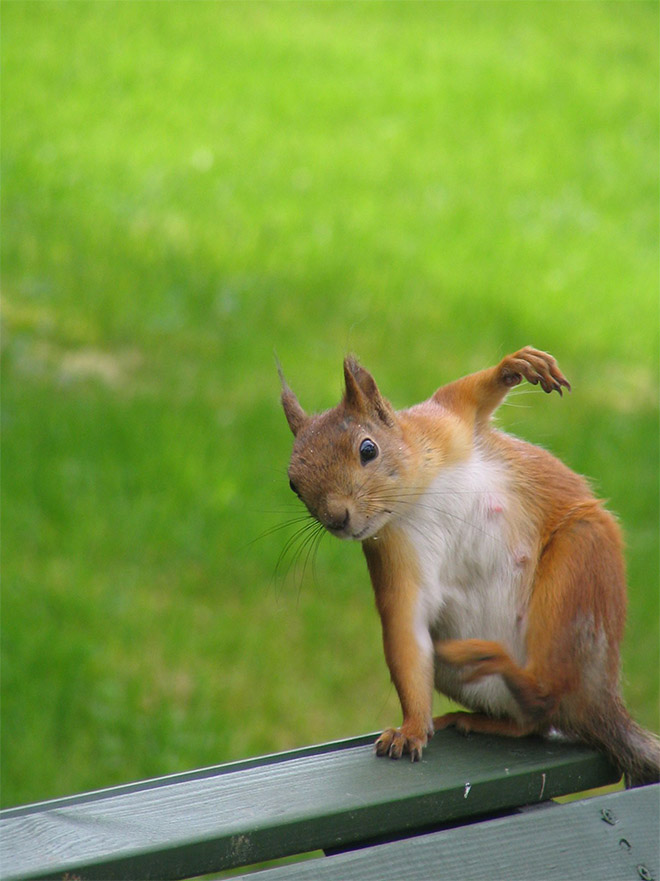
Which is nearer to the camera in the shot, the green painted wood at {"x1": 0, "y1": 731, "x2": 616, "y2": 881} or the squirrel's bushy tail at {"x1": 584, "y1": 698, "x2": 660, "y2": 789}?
the green painted wood at {"x1": 0, "y1": 731, "x2": 616, "y2": 881}

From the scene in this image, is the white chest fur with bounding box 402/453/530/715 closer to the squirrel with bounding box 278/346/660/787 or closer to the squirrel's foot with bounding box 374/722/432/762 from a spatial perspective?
the squirrel with bounding box 278/346/660/787

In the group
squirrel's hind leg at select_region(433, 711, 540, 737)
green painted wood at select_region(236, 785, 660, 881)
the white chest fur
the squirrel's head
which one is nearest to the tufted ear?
the squirrel's head

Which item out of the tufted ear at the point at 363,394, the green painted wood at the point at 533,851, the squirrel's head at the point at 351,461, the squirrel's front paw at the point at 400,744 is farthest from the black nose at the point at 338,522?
the green painted wood at the point at 533,851

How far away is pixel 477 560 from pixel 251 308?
3407 mm

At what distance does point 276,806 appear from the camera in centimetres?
150

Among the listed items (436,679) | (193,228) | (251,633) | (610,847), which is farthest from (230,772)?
(193,228)

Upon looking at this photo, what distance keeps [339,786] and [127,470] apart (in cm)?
275

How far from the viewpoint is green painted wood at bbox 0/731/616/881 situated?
1.38 metres

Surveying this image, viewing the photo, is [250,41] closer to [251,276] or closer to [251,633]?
[251,276]

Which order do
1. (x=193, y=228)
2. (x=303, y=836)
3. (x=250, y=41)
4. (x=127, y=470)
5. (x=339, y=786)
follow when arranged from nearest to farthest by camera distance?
(x=303, y=836) → (x=339, y=786) → (x=127, y=470) → (x=193, y=228) → (x=250, y=41)

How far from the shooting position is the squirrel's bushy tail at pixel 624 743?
69.0 inches

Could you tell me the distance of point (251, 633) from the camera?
3.71 metres

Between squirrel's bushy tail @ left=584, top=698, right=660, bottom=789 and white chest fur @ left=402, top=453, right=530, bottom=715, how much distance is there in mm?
130

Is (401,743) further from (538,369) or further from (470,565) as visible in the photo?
(538,369)
